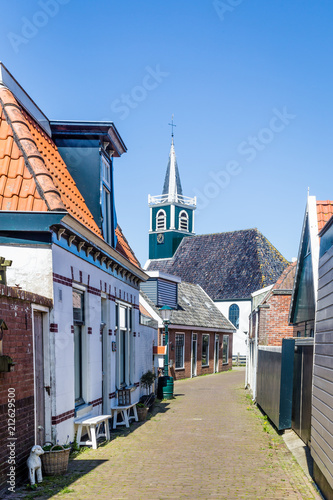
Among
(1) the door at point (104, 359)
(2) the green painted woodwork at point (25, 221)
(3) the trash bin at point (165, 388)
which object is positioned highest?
(2) the green painted woodwork at point (25, 221)

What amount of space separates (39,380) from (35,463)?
1.26 metres

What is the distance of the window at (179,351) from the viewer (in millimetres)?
26688

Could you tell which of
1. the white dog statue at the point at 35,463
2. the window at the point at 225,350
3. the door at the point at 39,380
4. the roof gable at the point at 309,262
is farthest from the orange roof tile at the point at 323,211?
the window at the point at 225,350

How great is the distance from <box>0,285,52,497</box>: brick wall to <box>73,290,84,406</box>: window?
7.15ft

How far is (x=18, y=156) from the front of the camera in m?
8.53

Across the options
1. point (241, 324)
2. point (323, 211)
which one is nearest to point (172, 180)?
point (241, 324)

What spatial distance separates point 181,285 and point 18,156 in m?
25.4

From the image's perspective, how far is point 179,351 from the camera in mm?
26984

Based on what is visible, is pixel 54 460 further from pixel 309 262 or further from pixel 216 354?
pixel 216 354

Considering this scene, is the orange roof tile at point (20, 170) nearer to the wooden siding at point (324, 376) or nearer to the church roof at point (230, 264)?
the wooden siding at point (324, 376)

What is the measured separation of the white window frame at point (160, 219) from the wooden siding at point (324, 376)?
4996cm

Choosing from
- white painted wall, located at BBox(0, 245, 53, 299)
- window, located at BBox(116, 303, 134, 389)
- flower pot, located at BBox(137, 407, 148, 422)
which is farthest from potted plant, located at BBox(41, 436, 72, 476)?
flower pot, located at BBox(137, 407, 148, 422)

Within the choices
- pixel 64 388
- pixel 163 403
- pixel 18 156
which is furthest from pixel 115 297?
pixel 163 403

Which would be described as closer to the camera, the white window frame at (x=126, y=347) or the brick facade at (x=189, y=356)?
the white window frame at (x=126, y=347)
